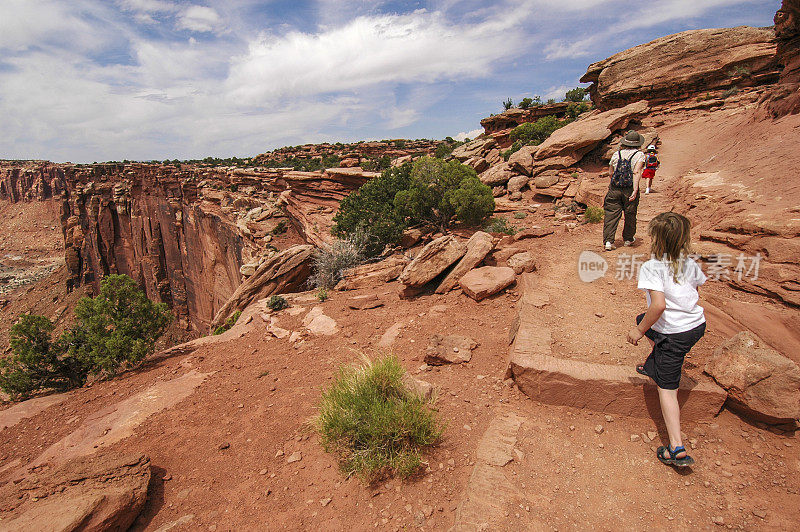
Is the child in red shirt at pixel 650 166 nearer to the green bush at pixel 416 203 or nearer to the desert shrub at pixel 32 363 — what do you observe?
the green bush at pixel 416 203

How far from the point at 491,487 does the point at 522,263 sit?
5181mm

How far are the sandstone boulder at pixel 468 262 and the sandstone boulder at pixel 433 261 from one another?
212 millimetres

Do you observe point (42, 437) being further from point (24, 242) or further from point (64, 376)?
point (24, 242)

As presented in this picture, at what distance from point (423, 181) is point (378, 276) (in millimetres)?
5420

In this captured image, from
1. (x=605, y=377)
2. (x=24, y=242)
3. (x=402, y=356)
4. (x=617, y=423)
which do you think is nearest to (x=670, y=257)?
(x=605, y=377)

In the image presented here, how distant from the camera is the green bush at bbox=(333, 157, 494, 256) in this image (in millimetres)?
12594

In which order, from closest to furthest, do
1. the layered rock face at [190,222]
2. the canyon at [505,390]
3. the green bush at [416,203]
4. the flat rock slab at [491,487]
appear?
the flat rock slab at [491,487] → the canyon at [505,390] → the green bush at [416,203] → the layered rock face at [190,222]

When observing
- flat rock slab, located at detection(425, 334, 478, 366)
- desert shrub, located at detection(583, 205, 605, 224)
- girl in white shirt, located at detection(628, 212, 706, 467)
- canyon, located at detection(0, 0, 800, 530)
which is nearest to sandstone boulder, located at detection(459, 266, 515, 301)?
canyon, located at detection(0, 0, 800, 530)

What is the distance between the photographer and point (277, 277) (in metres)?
13.2

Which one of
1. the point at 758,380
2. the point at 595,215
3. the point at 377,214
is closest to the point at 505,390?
the point at 758,380

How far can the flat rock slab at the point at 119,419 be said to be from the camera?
5234 millimetres

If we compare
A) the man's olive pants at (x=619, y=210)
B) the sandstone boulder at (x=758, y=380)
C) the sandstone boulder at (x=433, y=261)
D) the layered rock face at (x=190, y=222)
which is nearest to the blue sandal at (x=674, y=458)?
the sandstone boulder at (x=758, y=380)

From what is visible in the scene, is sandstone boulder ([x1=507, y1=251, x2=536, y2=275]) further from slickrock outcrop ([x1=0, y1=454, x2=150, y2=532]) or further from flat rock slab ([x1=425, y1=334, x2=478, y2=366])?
slickrock outcrop ([x1=0, y1=454, x2=150, y2=532])

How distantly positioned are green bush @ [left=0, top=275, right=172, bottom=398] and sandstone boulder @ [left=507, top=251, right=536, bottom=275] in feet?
30.9
